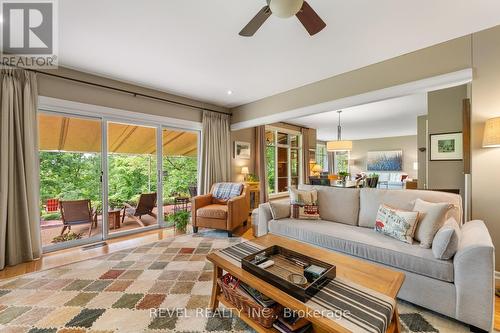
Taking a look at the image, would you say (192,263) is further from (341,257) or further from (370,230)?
(370,230)

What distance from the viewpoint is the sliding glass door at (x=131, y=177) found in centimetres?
365

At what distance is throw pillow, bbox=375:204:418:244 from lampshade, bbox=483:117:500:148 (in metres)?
0.95

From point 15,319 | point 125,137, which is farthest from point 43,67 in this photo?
point 15,319

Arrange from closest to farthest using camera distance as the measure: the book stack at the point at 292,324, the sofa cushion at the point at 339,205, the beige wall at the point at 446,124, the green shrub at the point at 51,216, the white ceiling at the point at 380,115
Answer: the book stack at the point at 292,324, the sofa cushion at the point at 339,205, the green shrub at the point at 51,216, the beige wall at the point at 446,124, the white ceiling at the point at 380,115

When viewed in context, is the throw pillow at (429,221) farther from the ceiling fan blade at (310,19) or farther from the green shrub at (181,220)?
the green shrub at (181,220)

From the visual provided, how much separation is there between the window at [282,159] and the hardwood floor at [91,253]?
2.64 m

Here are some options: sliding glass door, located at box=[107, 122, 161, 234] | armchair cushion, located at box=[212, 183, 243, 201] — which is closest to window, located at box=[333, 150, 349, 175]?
armchair cushion, located at box=[212, 183, 243, 201]

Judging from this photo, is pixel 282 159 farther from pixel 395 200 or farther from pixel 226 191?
pixel 395 200

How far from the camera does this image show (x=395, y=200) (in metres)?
2.41

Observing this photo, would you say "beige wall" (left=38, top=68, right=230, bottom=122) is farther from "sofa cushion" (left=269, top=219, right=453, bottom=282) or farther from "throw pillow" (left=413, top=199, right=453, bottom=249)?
"throw pillow" (left=413, top=199, right=453, bottom=249)

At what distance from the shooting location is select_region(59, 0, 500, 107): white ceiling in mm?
1883

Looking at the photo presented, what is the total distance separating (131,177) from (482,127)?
15.8ft

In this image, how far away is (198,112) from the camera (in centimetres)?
456

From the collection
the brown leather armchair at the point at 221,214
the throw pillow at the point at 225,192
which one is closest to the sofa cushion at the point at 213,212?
the brown leather armchair at the point at 221,214
